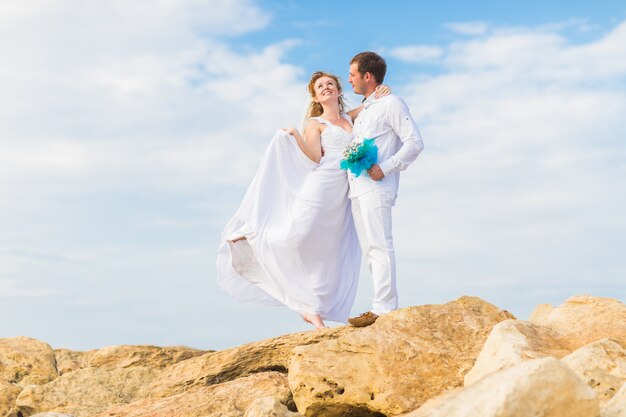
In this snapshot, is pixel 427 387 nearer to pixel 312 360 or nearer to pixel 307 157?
pixel 312 360

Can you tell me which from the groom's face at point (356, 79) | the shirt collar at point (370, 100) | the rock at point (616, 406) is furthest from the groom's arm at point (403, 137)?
the rock at point (616, 406)

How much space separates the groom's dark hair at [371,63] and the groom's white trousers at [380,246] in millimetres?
1513

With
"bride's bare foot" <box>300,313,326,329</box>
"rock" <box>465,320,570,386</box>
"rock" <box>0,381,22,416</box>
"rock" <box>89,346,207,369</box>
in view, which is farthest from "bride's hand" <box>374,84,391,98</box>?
"rock" <box>0,381,22,416</box>

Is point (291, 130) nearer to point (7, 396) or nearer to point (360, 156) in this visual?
point (360, 156)

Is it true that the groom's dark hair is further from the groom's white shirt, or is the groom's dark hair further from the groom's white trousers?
the groom's white trousers

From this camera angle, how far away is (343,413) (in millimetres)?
Answer: 7562

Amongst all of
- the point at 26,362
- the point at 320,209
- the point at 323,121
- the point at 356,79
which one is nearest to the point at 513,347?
the point at 320,209

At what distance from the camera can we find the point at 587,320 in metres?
7.57

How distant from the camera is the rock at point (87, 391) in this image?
34.1ft

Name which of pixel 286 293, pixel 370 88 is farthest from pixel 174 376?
pixel 370 88

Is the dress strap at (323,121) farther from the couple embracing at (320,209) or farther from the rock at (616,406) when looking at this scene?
the rock at (616,406)

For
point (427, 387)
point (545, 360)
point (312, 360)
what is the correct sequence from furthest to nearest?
point (312, 360), point (427, 387), point (545, 360)

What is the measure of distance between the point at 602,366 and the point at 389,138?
15.0 ft

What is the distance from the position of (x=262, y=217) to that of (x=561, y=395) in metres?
6.55
